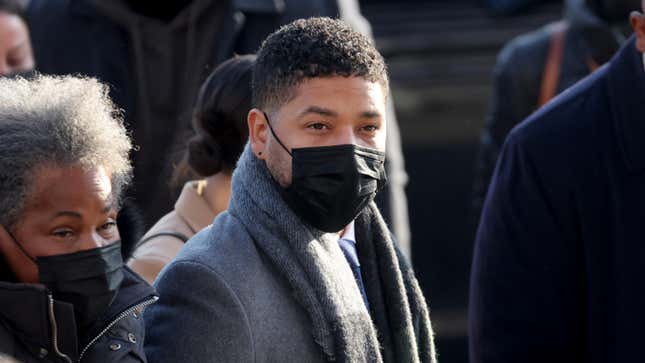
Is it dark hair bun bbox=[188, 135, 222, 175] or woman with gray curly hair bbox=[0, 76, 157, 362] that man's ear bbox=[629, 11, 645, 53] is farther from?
woman with gray curly hair bbox=[0, 76, 157, 362]

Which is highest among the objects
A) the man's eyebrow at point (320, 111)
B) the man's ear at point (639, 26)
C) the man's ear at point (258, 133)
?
the man's ear at point (639, 26)

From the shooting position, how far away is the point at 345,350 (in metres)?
3.30

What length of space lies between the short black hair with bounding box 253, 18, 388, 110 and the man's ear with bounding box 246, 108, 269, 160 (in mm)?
25

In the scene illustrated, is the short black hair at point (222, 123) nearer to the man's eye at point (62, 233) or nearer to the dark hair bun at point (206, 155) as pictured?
the dark hair bun at point (206, 155)

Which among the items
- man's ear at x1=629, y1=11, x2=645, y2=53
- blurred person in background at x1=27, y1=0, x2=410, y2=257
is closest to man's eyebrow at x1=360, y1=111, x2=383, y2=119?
man's ear at x1=629, y1=11, x2=645, y2=53

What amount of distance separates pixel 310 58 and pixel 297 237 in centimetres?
40

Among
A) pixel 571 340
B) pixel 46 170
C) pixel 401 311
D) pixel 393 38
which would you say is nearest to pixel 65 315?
pixel 46 170

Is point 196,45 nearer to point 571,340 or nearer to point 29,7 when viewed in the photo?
point 29,7

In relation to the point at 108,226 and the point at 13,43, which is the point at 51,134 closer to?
the point at 108,226

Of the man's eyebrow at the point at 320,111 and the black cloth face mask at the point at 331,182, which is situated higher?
the man's eyebrow at the point at 320,111

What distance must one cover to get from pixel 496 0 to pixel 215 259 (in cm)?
508

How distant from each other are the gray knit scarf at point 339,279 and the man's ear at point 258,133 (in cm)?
2

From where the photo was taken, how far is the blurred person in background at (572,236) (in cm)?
396

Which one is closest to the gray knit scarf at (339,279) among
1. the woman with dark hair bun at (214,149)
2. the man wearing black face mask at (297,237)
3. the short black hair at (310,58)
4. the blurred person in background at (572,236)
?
the man wearing black face mask at (297,237)
